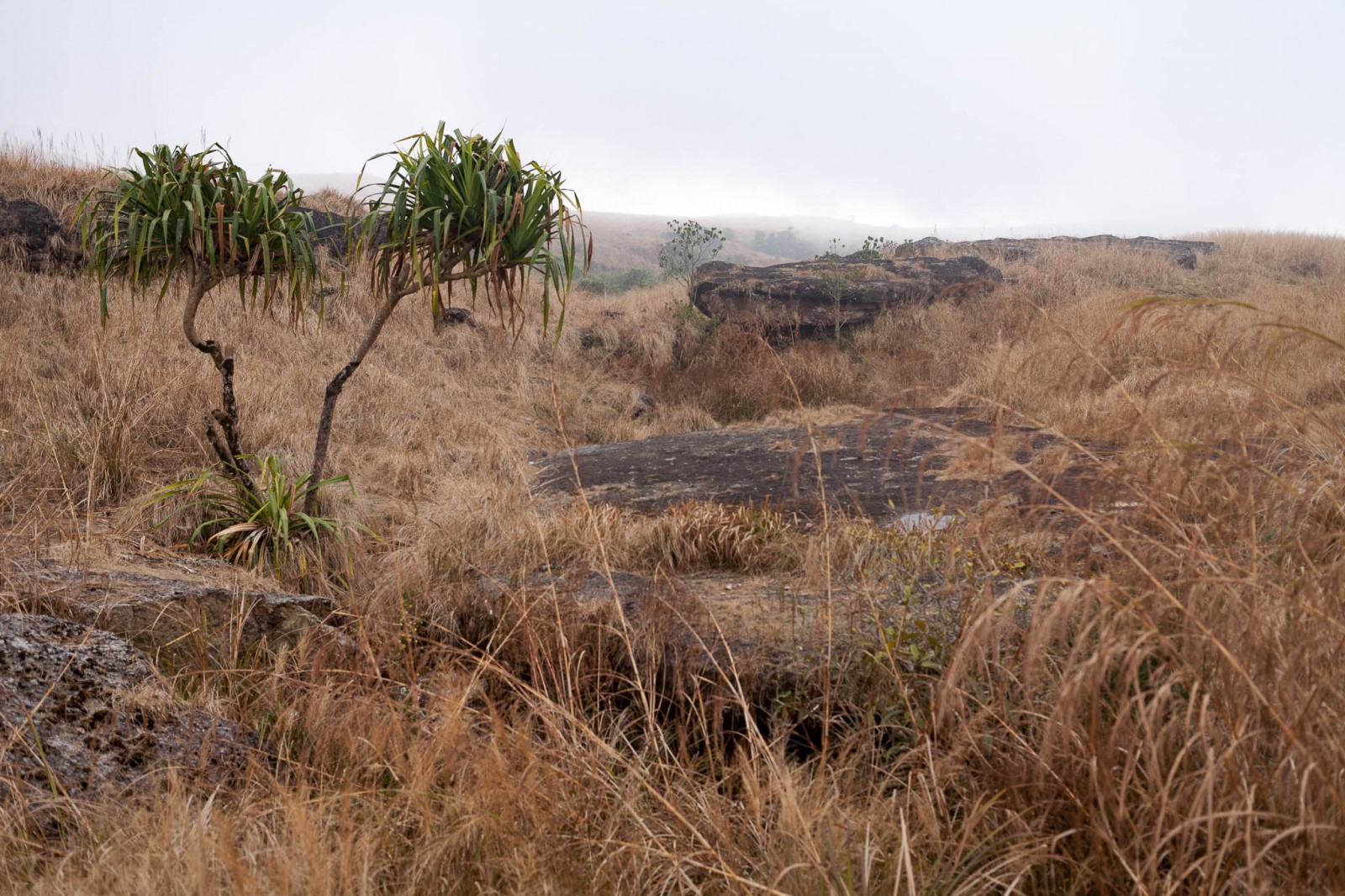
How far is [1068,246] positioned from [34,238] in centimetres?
1649

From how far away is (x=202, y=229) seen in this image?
12.5 feet

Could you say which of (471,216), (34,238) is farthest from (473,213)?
(34,238)

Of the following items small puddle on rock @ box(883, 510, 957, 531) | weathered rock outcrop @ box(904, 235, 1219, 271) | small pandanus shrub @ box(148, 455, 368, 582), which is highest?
weathered rock outcrop @ box(904, 235, 1219, 271)

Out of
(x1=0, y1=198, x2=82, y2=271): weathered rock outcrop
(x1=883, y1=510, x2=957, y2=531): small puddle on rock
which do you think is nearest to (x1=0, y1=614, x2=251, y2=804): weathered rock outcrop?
(x1=883, y1=510, x2=957, y2=531): small puddle on rock

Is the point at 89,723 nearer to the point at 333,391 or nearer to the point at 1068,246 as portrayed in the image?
the point at 333,391

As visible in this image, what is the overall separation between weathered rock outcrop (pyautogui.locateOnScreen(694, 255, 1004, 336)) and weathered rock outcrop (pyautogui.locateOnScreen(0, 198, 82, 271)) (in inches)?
315

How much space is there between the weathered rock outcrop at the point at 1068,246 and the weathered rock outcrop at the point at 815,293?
2.91 metres

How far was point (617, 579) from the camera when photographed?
3445 mm

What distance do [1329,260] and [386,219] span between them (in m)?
17.9

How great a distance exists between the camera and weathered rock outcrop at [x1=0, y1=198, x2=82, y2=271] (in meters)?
9.26

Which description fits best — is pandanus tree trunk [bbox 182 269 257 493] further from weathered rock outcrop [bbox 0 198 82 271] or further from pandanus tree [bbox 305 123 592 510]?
weathered rock outcrop [bbox 0 198 82 271]

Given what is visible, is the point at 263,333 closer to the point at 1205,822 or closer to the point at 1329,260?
the point at 1205,822

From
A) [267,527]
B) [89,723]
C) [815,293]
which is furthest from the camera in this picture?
[815,293]

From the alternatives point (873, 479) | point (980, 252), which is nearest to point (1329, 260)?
point (980, 252)
